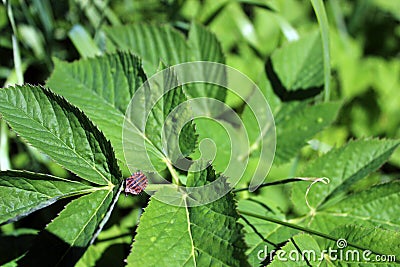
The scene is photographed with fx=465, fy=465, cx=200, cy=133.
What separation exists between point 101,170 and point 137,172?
6 cm

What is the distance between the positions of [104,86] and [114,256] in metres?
0.40

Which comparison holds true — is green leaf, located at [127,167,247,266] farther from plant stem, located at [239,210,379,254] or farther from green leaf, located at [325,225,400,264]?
green leaf, located at [325,225,400,264]

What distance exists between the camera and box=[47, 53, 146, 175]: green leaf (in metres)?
0.94

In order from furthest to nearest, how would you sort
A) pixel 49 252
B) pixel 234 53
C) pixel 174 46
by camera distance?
1. pixel 234 53
2. pixel 174 46
3. pixel 49 252

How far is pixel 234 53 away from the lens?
6.72 feet

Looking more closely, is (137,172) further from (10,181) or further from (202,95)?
(202,95)

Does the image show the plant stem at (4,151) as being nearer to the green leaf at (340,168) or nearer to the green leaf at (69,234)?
the green leaf at (69,234)

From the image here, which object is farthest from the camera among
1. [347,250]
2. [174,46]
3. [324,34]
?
[174,46]

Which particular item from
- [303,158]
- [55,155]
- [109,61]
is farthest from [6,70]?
[303,158]

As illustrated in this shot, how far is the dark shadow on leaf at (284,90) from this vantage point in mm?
1257

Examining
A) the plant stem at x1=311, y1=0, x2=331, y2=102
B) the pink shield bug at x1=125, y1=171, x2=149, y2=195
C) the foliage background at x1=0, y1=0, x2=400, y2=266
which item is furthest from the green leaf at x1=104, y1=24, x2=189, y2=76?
the pink shield bug at x1=125, y1=171, x2=149, y2=195

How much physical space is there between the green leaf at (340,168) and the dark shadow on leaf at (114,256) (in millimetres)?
419

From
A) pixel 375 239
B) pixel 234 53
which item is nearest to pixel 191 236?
pixel 375 239

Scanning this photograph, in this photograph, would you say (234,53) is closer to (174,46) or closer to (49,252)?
(174,46)
